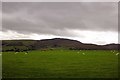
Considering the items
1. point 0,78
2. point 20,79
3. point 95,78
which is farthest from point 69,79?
point 0,78

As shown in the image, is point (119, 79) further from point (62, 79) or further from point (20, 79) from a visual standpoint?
point (20, 79)

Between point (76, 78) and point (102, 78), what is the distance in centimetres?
274

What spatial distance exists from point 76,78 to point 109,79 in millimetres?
3442

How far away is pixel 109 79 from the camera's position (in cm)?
2591

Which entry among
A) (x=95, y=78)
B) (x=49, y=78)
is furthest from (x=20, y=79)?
(x=95, y=78)

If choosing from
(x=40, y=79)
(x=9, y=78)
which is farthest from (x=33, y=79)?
(x=9, y=78)

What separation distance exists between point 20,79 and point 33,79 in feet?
4.70

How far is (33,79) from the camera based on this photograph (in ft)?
83.4

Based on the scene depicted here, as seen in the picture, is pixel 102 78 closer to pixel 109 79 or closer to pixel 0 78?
pixel 109 79

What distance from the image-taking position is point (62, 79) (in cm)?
2541

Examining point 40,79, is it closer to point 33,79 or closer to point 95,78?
point 33,79

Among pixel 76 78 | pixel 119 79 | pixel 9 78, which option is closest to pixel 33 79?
pixel 9 78

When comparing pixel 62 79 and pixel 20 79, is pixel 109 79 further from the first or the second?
pixel 20 79

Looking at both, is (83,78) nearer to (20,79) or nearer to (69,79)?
(69,79)
